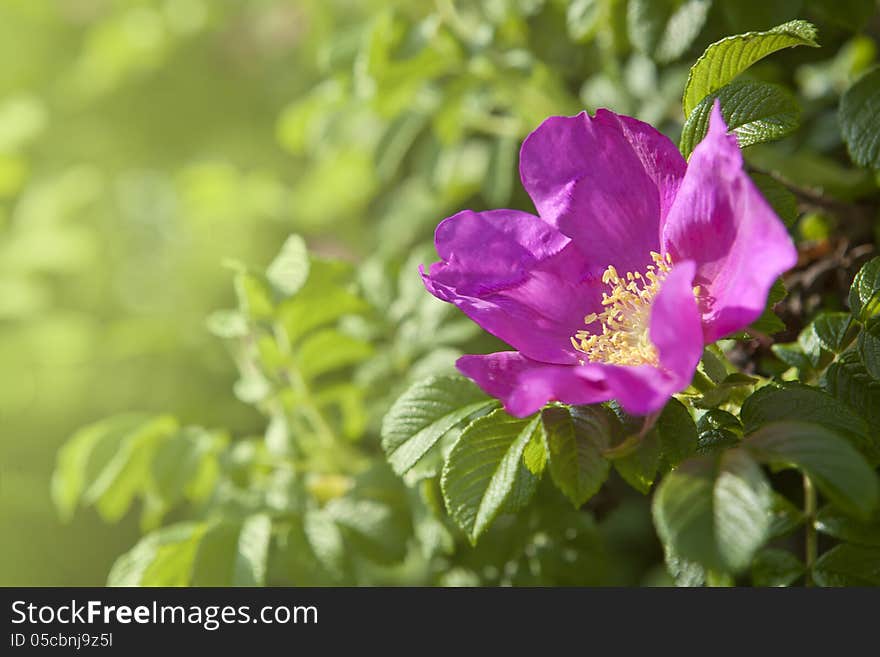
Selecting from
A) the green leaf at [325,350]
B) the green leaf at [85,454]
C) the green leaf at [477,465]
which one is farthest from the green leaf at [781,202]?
the green leaf at [85,454]

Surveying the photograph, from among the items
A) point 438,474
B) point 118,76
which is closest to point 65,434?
point 118,76

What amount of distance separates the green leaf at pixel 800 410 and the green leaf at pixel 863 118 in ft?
0.88

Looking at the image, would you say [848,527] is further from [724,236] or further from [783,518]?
[724,236]

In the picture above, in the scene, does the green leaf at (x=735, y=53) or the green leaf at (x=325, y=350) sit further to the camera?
the green leaf at (x=325, y=350)

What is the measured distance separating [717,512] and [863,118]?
47cm

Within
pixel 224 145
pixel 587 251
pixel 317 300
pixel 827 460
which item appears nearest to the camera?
pixel 827 460

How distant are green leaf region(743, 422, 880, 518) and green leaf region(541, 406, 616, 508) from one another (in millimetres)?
107

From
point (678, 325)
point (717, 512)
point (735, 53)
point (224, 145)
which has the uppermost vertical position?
point (224, 145)

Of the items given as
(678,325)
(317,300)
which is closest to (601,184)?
(678,325)

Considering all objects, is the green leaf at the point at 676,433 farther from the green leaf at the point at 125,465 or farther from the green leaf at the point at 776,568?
the green leaf at the point at 125,465

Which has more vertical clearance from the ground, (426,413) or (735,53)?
(735,53)

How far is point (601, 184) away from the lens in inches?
30.7

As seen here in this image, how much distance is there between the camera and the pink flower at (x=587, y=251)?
707mm

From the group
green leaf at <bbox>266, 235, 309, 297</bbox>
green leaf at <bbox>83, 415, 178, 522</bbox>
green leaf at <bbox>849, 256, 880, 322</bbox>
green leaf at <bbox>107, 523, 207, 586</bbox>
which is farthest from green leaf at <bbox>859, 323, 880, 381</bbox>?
green leaf at <bbox>83, 415, 178, 522</bbox>
